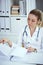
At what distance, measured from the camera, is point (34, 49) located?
1504 millimetres

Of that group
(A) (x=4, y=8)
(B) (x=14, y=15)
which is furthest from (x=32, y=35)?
(A) (x=4, y=8)

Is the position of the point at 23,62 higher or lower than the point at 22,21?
lower

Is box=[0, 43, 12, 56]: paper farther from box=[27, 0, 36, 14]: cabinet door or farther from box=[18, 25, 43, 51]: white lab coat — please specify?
box=[27, 0, 36, 14]: cabinet door

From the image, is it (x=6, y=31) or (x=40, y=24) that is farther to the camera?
(x=6, y=31)

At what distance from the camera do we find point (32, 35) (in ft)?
5.00

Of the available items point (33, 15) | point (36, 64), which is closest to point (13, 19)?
point (33, 15)

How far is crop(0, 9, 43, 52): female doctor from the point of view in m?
1.49

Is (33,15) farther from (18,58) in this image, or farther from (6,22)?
(18,58)

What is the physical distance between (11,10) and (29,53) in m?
0.44

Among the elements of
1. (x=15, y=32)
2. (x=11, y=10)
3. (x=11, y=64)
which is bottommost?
(x=11, y=64)

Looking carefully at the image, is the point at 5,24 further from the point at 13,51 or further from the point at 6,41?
the point at 13,51

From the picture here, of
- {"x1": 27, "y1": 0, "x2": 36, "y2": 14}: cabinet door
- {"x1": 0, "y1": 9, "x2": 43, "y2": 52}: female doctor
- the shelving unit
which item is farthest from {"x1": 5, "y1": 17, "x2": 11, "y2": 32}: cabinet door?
{"x1": 27, "y1": 0, "x2": 36, "y2": 14}: cabinet door

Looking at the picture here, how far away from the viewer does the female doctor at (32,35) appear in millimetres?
1493

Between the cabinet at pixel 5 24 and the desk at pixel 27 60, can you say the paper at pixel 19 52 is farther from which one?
the cabinet at pixel 5 24
